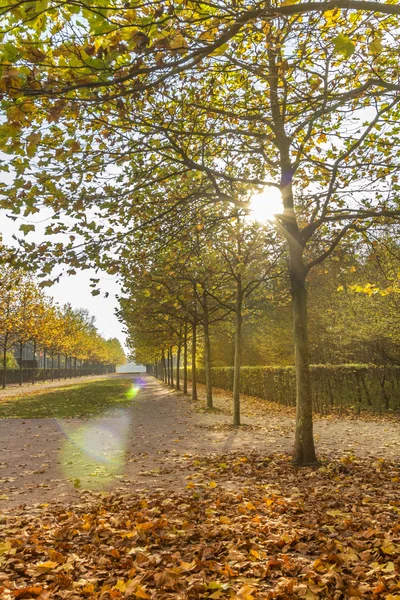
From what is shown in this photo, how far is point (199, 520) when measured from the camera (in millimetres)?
4773

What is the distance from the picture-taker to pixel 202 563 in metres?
3.56

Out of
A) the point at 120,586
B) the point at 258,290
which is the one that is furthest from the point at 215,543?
the point at 258,290

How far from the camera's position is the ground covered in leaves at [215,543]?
125 inches

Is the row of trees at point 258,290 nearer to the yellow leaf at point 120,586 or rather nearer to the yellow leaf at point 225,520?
the yellow leaf at point 225,520

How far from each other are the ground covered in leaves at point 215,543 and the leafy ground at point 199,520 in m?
0.01

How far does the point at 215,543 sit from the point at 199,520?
2.51 ft

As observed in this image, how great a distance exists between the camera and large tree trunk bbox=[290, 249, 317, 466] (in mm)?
7590

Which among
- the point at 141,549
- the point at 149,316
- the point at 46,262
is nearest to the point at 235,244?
the point at 46,262

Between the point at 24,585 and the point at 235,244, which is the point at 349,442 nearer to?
the point at 235,244

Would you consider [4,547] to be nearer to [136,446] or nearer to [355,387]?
[136,446]

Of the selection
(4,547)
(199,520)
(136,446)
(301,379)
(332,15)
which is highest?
(332,15)

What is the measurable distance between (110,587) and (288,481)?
398 cm

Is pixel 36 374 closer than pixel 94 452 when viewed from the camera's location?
No

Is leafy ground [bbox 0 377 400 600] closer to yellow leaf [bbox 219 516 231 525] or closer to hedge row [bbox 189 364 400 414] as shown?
yellow leaf [bbox 219 516 231 525]
